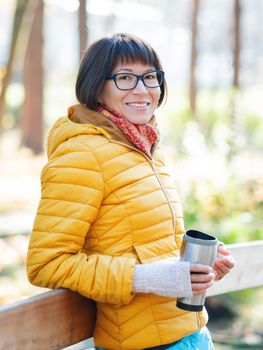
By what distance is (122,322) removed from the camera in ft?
6.50

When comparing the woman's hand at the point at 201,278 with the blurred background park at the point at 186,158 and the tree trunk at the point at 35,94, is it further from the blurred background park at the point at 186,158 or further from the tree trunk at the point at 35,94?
the tree trunk at the point at 35,94

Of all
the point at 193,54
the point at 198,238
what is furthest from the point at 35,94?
the point at 198,238

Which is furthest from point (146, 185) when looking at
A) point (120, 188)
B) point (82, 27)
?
point (82, 27)

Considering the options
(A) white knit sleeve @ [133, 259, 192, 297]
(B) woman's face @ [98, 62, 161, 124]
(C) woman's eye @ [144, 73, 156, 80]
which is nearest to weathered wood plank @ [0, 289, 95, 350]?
(A) white knit sleeve @ [133, 259, 192, 297]

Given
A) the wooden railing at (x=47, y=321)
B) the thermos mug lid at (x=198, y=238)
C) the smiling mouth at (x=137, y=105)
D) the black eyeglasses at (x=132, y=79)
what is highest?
the black eyeglasses at (x=132, y=79)

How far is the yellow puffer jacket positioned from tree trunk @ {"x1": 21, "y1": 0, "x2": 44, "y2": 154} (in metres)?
13.7

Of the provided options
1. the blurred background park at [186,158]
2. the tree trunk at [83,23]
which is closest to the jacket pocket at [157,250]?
the blurred background park at [186,158]

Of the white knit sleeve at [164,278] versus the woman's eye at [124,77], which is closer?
the white knit sleeve at [164,278]

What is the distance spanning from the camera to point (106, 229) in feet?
6.41

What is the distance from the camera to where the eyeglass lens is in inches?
82.6

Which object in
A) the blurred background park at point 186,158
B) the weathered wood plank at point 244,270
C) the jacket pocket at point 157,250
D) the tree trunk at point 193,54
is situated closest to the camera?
the jacket pocket at point 157,250

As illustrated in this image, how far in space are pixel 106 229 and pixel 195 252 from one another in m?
0.27

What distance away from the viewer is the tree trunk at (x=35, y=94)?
1559cm

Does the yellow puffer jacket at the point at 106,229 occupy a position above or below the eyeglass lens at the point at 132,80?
below
